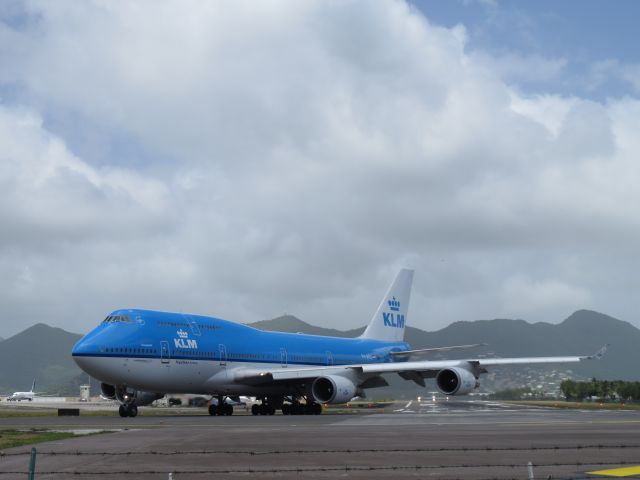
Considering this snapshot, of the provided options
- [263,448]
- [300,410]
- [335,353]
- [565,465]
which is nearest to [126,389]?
[300,410]

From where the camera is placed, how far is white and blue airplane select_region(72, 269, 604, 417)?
38.1 m

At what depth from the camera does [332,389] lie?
44094 millimetres

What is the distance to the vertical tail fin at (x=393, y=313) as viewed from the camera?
61094mm

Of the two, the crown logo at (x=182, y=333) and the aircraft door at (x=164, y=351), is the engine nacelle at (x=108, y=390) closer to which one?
the aircraft door at (x=164, y=351)

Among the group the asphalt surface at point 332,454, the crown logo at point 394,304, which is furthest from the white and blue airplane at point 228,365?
the asphalt surface at point 332,454

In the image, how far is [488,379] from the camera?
10219 cm

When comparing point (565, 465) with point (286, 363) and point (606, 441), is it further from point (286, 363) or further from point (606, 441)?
point (286, 363)

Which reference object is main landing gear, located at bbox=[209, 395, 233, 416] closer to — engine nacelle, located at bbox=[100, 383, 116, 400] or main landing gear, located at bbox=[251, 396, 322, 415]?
main landing gear, located at bbox=[251, 396, 322, 415]

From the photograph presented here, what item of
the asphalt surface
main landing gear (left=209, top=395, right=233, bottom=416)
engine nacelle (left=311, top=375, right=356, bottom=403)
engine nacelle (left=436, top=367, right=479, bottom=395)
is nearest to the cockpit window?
main landing gear (left=209, top=395, right=233, bottom=416)

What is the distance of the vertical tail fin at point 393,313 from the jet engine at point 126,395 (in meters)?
21.2

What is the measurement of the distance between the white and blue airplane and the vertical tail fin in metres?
6.43

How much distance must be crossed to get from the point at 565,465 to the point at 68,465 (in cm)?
899

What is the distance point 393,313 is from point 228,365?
21.6 meters

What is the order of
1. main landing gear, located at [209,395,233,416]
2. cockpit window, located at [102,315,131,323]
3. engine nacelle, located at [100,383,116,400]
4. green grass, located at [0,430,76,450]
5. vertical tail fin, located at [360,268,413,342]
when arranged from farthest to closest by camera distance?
1. vertical tail fin, located at [360,268,413,342]
2. main landing gear, located at [209,395,233,416]
3. engine nacelle, located at [100,383,116,400]
4. cockpit window, located at [102,315,131,323]
5. green grass, located at [0,430,76,450]
